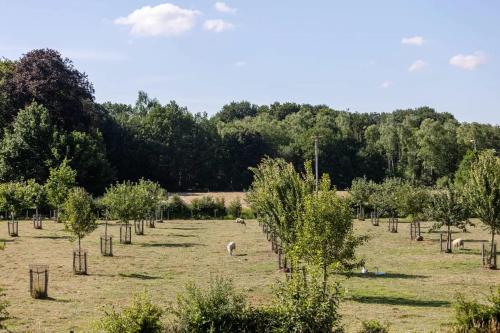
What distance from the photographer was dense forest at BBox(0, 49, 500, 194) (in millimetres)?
71688

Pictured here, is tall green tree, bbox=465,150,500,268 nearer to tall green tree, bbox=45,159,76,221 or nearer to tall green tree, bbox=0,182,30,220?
tall green tree, bbox=0,182,30,220

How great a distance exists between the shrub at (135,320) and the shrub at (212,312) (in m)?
0.83

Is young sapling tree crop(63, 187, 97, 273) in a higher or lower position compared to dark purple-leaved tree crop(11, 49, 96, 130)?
lower

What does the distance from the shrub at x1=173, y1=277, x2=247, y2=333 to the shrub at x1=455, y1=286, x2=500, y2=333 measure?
19.2ft

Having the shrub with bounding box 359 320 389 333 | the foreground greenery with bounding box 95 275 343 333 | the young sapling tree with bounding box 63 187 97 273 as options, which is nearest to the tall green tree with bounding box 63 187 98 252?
the young sapling tree with bounding box 63 187 97 273

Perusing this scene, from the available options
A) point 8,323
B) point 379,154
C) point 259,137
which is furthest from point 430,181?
point 8,323

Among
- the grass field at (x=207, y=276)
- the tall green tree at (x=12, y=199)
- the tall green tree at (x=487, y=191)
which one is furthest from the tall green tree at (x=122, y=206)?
the tall green tree at (x=487, y=191)

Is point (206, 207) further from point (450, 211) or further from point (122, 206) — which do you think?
point (450, 211)

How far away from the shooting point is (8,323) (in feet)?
64.3

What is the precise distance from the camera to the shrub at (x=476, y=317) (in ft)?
51.2

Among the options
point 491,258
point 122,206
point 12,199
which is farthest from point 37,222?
point 491,258

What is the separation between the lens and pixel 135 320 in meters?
14.5

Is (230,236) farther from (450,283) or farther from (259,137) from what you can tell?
(259,137)

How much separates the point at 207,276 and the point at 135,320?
624 inches
